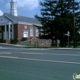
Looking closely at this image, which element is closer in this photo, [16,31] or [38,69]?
[38,69]

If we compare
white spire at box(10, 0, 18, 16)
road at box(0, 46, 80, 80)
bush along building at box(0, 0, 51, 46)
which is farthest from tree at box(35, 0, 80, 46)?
white spire at box(10, 0, 18, 16)

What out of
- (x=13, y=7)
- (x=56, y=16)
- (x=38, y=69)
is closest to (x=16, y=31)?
(x=13, y=7)

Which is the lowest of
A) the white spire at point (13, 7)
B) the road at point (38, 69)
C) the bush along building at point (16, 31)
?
the road at point (38, 69)

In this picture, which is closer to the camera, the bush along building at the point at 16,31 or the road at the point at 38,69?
the road at the point at 38,69

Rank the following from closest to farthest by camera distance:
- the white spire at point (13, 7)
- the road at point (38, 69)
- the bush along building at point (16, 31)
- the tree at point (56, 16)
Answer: the road at point (38, 69) < the tree at point (56, 16) < the bush along building at point (16, 31) < the white spire at point (13, 7)

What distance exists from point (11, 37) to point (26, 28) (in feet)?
16.8

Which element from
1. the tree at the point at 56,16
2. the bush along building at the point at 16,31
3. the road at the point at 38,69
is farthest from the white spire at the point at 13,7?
the road at the point at 38,69

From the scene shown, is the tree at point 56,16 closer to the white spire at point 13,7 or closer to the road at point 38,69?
the road at point 38,69

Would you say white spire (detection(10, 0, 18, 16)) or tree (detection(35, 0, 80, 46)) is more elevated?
white spire (detection(10, 0, 18, 16))

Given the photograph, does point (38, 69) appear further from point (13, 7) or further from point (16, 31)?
point (13, 7)

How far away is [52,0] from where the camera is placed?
34438 millimetres

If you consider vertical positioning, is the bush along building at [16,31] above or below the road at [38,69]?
above

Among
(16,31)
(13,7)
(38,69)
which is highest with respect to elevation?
(13,7)

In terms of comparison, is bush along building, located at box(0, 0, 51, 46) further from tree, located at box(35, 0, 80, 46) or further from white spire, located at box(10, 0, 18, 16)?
tree, located at box(35, 0, 80, 46)
